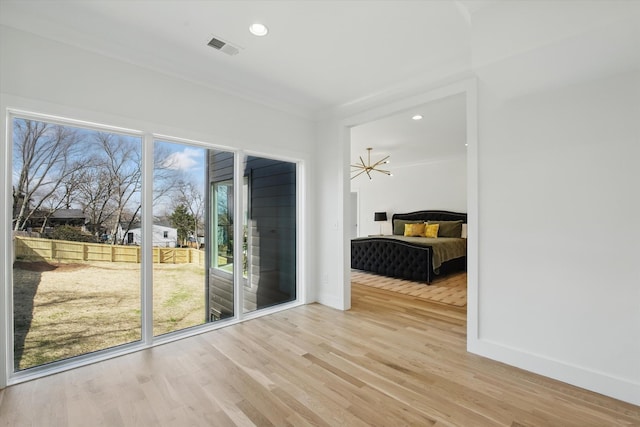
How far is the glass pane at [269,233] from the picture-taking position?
3600 mm

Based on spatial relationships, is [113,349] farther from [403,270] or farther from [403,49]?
[403,270]

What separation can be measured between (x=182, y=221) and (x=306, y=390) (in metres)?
2.01

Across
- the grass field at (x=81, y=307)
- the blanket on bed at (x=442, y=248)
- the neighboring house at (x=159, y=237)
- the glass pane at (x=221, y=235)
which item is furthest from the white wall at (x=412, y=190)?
the grass field at (x=81, y=307)

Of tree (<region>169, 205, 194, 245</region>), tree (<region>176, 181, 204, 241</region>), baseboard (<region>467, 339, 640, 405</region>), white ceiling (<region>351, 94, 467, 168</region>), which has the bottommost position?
baseboard (<region>467, 339, 640, 405</region>)

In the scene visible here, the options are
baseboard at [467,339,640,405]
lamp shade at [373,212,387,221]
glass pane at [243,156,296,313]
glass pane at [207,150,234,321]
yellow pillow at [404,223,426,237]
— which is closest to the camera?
baseboard at [467,339,640,405]

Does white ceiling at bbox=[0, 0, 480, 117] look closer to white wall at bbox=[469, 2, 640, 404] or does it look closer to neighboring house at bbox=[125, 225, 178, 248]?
white wall at bbox=[469, 2, 640, 404]

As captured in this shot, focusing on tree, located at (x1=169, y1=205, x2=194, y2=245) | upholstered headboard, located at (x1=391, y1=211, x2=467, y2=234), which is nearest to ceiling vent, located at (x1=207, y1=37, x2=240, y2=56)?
tree, located at (x1=169, y1=205, x2=194, y2=245)

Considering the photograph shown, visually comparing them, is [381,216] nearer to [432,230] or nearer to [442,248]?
[432,230]

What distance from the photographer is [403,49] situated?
2.53 meters

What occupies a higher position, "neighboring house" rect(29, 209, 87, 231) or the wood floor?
"neighboring house" rect(29, 209, 87, 231)

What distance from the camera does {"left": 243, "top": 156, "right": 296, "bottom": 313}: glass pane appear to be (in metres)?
3.60

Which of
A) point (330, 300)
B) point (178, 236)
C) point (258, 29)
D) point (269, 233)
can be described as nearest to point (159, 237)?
point (178, 236)

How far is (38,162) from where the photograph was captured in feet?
7.44

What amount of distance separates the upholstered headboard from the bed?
0.15 meters
